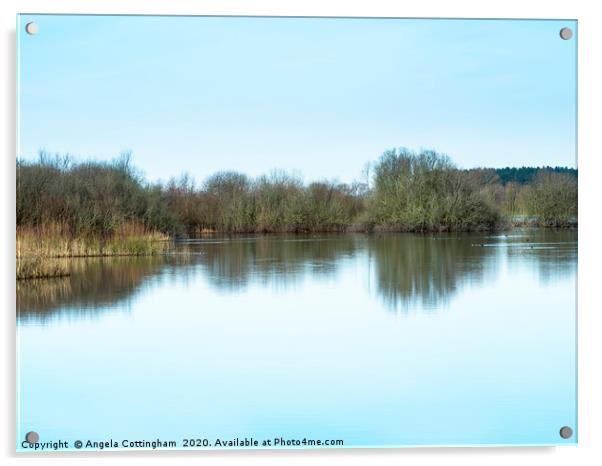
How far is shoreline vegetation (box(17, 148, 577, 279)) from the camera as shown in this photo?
7.26 meters

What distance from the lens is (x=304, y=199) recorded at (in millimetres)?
8039

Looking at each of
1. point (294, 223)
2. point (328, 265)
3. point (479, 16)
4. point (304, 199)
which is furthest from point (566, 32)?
point (328, 265)

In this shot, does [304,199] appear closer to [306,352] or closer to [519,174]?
[306,352]

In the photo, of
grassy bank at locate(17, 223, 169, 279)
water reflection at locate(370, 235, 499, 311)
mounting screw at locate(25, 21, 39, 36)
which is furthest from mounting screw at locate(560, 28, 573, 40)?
grassy bank at locate(17, 223, 169, 279)

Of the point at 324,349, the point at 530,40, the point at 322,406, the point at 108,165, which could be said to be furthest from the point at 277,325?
the point at 530,40

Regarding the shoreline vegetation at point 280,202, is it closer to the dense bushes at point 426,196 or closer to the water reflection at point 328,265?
the dense bushes at point 426,196

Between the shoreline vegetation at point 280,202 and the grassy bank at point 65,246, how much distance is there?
0.9 inches

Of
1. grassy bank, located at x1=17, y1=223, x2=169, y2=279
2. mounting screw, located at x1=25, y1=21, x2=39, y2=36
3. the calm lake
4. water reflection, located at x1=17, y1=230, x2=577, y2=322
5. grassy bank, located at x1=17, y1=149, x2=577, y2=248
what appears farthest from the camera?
water reflection, located at x1=17, y1=230, x2=577, y2=322

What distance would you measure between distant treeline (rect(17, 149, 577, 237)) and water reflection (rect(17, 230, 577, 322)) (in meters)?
0.28

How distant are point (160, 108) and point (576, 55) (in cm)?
359

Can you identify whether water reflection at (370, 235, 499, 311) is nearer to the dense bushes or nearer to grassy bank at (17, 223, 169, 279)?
the dense bushes

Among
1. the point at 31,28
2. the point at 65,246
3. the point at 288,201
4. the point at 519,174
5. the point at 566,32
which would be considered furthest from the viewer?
the point at 65,246

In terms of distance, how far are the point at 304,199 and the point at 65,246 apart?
3.23m

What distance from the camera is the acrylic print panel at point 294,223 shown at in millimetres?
5656
